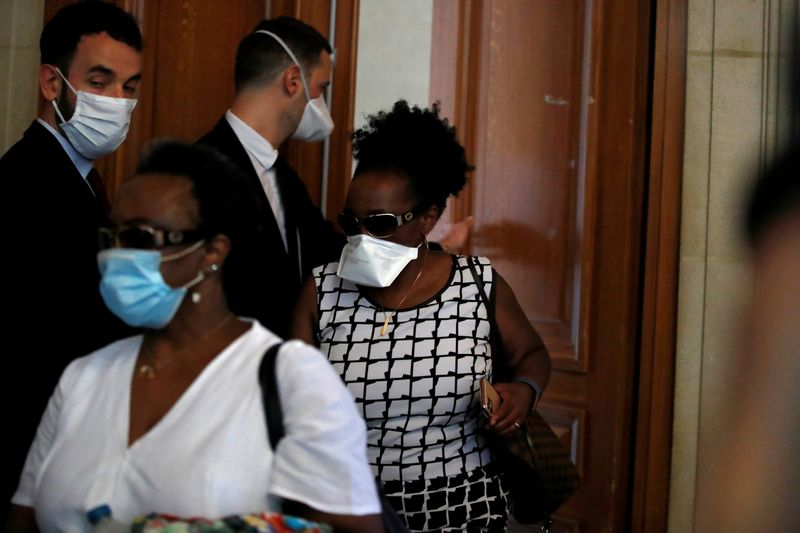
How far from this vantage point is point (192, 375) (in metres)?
2.06

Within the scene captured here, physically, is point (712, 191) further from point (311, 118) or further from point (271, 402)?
point (271, 402)

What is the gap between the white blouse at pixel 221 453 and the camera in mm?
1899

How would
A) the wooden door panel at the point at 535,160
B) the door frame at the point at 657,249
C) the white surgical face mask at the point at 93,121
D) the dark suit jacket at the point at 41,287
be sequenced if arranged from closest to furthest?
the dark suit jacket at the point at 41,287 → the white surgical face mask at the point at 93,121 → the door frame at the point at 657,249 → the wooden door panel at the point at 535,160

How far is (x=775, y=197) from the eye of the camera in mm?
1507

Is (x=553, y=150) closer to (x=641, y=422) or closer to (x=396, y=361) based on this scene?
(x=641, y=422)

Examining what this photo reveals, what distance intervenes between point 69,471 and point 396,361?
3.18 ft

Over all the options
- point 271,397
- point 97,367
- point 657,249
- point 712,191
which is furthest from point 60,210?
point 712,191

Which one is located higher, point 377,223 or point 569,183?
point 569,183

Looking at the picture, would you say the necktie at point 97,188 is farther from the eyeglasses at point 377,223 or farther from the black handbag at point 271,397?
the black handbag at point 271,397

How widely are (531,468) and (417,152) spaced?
969 millimetres

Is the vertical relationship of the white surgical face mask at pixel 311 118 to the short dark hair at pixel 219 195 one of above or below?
above

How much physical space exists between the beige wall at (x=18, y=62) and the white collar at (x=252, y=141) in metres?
1.38

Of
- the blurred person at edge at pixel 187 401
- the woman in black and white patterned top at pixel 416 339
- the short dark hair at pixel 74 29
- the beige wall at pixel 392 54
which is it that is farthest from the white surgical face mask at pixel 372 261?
the beige wall at pixel 392 54

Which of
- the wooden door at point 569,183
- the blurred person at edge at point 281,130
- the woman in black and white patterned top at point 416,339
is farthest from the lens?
the wooden door at point 569,183
